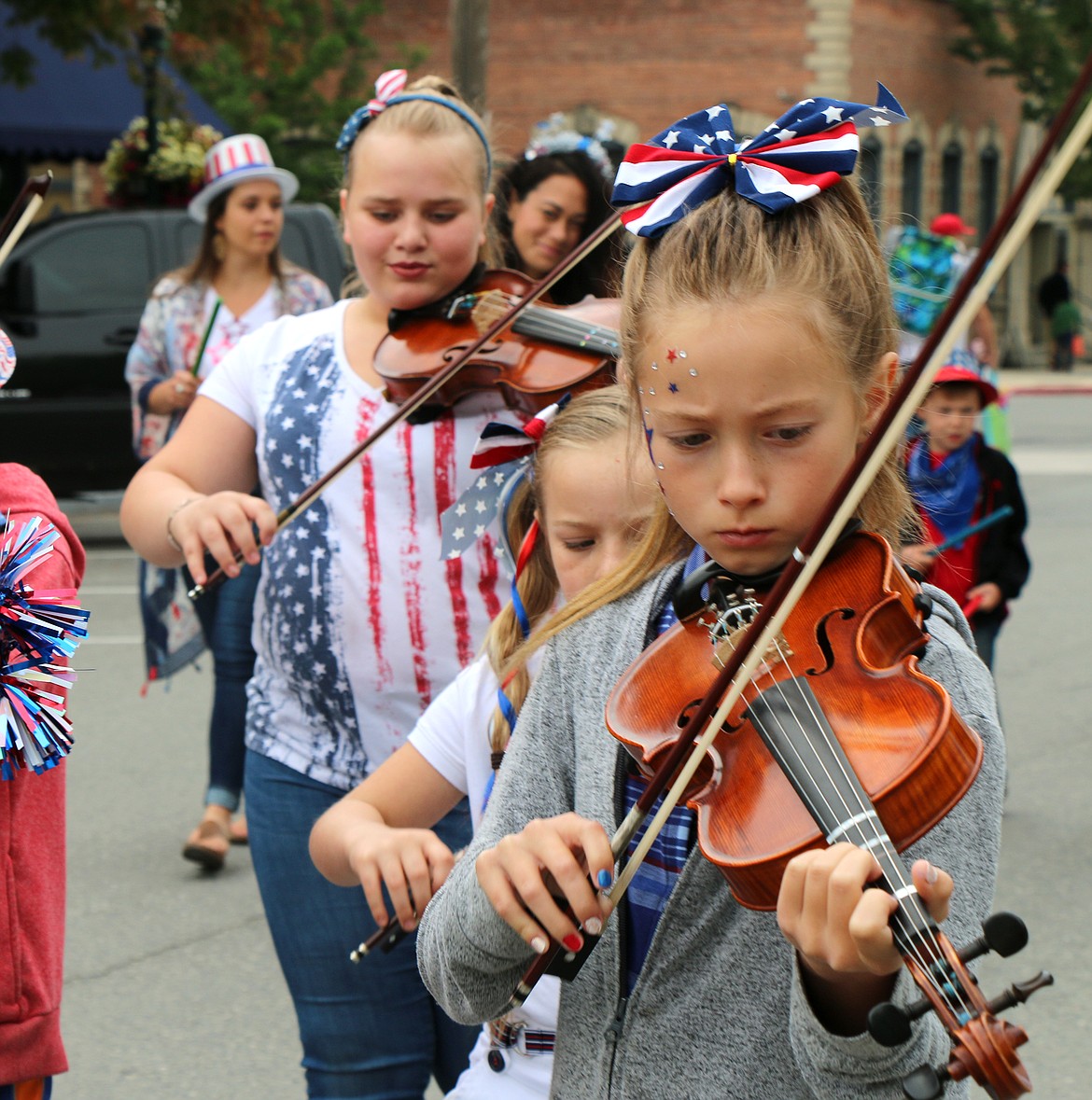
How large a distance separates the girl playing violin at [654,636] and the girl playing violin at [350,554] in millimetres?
792

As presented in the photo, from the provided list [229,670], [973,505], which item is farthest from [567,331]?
[973,505]

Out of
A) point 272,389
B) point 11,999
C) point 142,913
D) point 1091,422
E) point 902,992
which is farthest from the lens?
point 1091,422

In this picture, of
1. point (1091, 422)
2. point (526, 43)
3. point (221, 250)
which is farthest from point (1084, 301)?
point (221, 250)

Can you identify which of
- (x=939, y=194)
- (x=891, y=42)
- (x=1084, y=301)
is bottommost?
(x=1084, y=301)

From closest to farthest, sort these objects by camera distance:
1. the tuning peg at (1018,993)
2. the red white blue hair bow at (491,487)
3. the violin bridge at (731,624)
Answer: the tuning peg at (1018,993) → the violin bridge at (731,624) → the red white blue hair bow at (491,487)

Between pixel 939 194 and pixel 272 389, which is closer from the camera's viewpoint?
pixel 272 389

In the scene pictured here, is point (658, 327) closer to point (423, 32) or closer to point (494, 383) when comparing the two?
point (494, 383)

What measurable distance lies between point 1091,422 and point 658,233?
60.5 ft

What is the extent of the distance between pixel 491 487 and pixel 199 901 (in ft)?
8.52

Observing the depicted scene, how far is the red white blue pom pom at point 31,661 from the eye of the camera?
75.4 inches

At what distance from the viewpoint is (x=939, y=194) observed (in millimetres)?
29328

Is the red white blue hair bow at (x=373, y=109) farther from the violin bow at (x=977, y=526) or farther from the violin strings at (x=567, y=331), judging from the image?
the violin bow at (x=977, y=526)

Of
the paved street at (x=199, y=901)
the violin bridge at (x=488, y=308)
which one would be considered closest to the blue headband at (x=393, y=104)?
the violin bridge at (x=488, y=308)

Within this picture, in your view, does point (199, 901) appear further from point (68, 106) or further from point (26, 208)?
point (68, 106)
